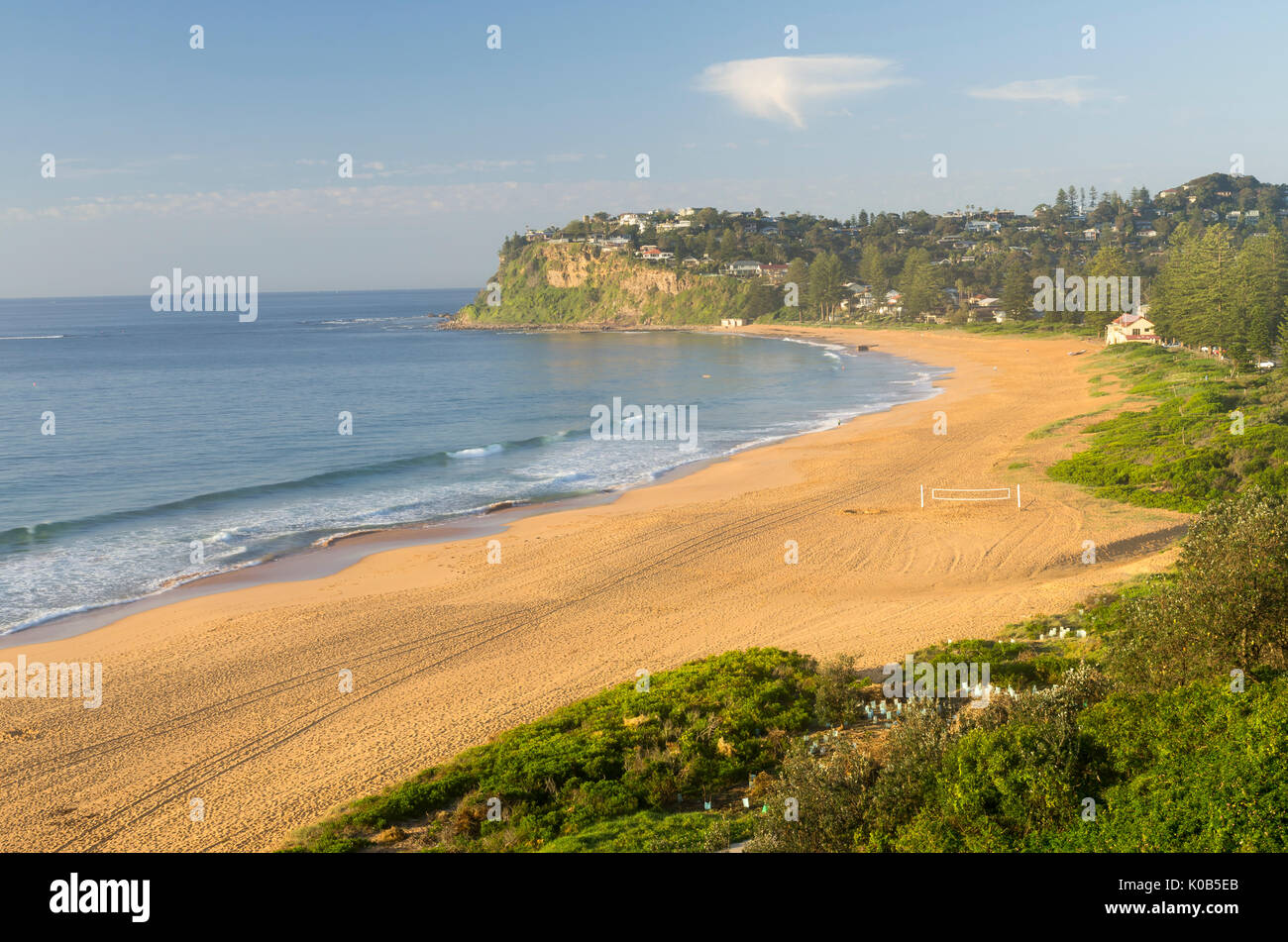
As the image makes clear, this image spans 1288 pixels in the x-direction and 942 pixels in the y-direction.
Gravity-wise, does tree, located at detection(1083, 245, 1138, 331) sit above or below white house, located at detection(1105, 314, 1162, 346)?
Result: above

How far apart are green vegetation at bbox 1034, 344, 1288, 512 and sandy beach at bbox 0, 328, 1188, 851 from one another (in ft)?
4.80

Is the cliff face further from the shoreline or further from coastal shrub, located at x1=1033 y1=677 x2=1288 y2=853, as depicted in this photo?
coastal shrub, located at x1=1033 y1=677 x2=1288 y2=853

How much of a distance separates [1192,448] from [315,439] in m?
36.9

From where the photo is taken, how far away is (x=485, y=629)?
18.3 m

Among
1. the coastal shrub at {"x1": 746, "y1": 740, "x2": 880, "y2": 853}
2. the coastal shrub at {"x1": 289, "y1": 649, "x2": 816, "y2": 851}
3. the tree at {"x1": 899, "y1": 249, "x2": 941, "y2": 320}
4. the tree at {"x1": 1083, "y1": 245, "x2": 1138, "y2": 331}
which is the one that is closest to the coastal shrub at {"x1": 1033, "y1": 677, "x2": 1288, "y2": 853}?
the coastal shrub at {"x1": 746, "y1": 740, "x2": 880, "y2": 853}

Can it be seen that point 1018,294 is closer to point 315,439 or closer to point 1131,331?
point 1131,331

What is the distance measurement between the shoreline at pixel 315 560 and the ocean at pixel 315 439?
36cm

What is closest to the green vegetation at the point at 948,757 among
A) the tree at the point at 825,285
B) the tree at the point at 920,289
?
the tree at the point at 920,289

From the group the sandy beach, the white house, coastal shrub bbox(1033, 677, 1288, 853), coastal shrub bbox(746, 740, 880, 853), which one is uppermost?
the white house

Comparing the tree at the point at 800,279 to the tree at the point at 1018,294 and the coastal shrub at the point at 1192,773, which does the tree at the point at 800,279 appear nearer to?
the tree at the point at 1018,294

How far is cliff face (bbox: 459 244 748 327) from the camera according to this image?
470 ft

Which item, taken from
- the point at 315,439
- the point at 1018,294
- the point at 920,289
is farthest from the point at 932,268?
the point at 315,439

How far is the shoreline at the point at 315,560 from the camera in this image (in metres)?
19.6

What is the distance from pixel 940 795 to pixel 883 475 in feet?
84.1
